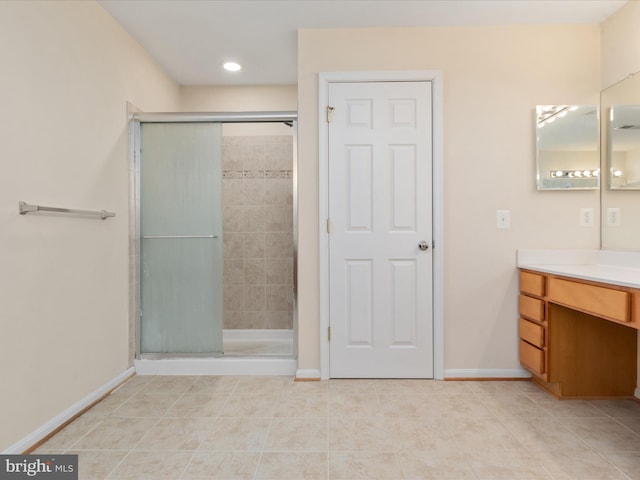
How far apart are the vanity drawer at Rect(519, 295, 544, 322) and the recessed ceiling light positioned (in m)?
2.89

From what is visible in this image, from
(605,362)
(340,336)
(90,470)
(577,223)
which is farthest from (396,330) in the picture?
(90,470)

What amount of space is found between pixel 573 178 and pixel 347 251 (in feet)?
5.25

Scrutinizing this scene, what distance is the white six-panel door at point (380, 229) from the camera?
8.10 ft

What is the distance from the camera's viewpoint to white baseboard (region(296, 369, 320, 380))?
2496 mm

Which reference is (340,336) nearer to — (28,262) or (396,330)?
(396,330)

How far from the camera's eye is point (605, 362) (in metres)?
2.17

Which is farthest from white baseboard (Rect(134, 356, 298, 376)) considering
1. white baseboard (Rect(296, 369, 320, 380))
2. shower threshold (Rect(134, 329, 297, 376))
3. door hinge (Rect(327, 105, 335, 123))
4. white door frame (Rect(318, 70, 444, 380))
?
door hinge (Rect(327, 105, 335, 123))

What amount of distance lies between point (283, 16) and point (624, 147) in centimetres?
231

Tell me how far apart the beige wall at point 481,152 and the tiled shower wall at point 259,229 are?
110 cm

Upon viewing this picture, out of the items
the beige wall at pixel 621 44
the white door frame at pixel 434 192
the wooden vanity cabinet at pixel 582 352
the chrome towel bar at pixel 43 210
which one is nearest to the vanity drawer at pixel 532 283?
the wooden vanity cabinet at pixel 582 352

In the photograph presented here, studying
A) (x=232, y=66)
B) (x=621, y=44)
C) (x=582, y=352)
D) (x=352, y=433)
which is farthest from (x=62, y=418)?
(x=621, y=44)

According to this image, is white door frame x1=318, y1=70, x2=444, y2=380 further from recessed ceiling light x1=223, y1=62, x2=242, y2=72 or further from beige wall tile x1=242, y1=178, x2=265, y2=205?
beige wall tile x1=242, y1=178, x2=265, y2=205

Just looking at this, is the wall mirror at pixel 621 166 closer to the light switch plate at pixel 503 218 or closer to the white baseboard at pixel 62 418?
the light switch plate at pixel 503 218

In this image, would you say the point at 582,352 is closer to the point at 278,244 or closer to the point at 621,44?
the point at 621,44
